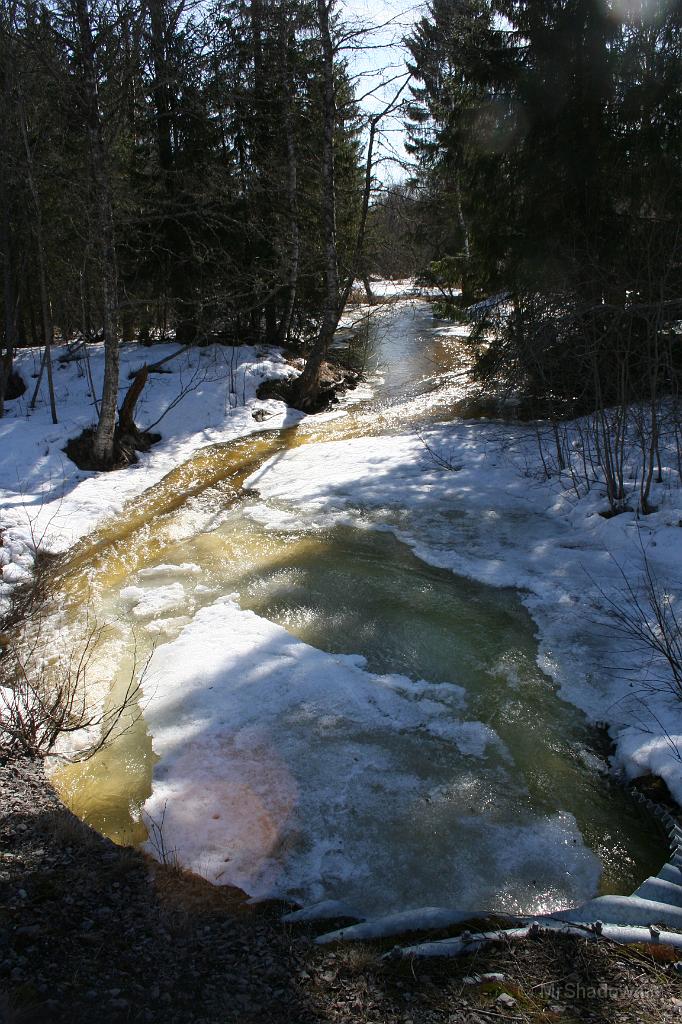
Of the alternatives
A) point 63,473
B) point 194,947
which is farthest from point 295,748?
point 63,473

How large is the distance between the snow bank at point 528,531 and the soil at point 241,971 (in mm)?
1914

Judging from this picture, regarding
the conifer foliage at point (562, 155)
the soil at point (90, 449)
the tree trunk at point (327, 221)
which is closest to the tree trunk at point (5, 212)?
the soil at point (90, 449)

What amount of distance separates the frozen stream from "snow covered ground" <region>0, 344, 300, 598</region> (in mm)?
896

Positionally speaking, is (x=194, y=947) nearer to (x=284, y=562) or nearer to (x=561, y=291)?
(x=284, y=562)

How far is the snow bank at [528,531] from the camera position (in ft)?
17.1

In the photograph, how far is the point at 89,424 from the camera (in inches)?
467

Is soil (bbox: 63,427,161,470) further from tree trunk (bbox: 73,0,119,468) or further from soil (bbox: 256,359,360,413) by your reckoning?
soil (bbox: 256,359,360,413)

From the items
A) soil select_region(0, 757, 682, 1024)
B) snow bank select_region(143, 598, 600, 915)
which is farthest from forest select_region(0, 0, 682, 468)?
soil select_region(0, 757, 682, 1024)

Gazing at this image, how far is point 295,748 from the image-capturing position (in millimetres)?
4824

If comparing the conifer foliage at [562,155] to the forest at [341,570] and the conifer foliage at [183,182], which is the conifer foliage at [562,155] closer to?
the forest at [341,570]

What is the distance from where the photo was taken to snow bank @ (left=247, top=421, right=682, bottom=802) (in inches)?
205

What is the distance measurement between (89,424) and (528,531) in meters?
8.03

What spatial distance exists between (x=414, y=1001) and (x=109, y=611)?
507 centimetres

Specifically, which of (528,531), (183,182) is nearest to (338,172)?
(183,182)
